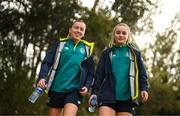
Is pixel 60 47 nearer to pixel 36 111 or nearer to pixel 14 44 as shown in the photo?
pixel 14 44

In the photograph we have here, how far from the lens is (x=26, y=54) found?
618 inches

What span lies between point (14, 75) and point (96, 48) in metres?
2.82

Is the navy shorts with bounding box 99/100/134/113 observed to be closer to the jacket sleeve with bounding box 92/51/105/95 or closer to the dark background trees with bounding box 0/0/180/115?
the jacket sleeve with bounding box 92/51/105/95

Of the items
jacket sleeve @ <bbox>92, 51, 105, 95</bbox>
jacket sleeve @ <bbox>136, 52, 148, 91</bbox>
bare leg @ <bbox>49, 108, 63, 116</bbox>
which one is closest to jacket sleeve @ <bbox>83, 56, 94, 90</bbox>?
jacket sleeve @ <bbox>92, 51, 105, 95</bbox>

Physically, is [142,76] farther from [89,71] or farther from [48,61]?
[48,61]

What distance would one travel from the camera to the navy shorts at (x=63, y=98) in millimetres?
5480

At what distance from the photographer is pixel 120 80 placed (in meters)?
5.45

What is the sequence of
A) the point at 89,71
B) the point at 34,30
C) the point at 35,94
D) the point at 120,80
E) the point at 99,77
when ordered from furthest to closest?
the point at 34,30 → the point at 89,71 → the point at 99,77 → the point at 120,80 → the point at 35,94

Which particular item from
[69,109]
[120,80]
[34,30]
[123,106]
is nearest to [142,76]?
[120,80]

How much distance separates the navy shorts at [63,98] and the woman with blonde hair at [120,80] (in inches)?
8.2

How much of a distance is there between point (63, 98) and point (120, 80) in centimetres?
75

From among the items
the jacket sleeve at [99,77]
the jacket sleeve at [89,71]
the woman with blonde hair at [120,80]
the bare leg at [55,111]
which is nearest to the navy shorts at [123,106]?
the woman with blonde hair at [120,80]

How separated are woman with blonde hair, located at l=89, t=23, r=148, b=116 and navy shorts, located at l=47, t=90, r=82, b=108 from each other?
0.68 feet

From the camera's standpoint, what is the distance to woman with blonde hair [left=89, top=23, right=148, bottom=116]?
212 inches
